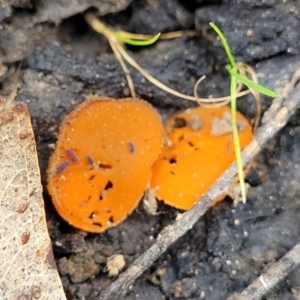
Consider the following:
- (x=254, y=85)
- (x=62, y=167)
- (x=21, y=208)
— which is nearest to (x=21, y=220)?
(x=21, y=208)

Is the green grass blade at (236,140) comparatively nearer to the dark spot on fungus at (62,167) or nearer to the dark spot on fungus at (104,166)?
the dark spot on fungus at (104,166)

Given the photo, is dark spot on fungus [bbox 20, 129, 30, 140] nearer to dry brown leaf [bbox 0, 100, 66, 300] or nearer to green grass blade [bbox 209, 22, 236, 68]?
dry brown leaf [bbox 0, 100, 66, 300]

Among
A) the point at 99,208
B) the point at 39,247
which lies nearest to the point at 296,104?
the point at 99,208

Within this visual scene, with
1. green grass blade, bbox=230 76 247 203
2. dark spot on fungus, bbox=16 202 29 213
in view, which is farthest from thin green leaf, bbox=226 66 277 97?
dark spot on fungus, bbox=16 202 29 213

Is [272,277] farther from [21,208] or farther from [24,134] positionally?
[24,134]

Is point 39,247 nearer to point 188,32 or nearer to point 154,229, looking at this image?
point 154,229

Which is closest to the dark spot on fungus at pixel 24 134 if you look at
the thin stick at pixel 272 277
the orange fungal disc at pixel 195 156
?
the orange fungal disc at pixel 195 156
